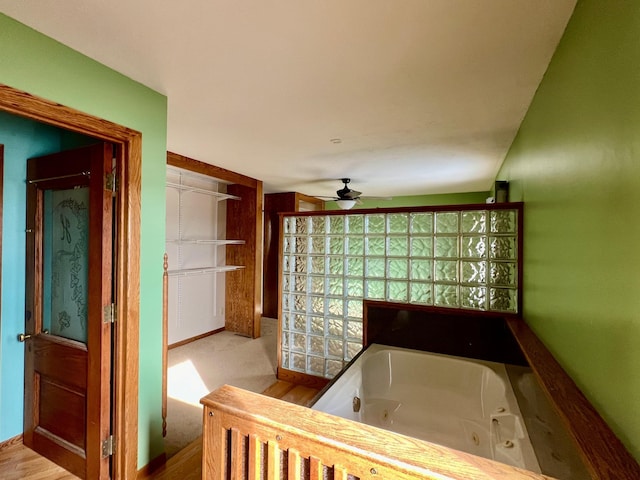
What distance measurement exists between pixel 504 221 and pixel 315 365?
2135mm

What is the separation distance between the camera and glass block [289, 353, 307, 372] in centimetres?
309

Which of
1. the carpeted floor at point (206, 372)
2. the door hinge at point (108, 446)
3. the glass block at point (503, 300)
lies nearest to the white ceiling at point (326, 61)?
the glass block at point (503, 300)

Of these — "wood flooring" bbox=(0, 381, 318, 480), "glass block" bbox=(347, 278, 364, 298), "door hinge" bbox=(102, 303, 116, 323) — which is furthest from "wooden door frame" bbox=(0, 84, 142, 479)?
"glass block" bbox=(347, 278, 364, 298)

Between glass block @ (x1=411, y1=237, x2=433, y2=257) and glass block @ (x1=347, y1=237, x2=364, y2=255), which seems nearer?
glass block @ (x1=411, y1=237, x2=433, y2=257)

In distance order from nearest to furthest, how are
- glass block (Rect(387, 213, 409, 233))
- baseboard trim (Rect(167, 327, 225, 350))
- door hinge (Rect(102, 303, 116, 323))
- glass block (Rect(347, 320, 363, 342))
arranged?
door hinge (Rect(102, 303, 116, 323))
glass block (Rect(387, 213, 409, 233))
glass block (Rect(347, 320, 363, 342))
baseboard trim (Rect(167, 327, 225, 350))

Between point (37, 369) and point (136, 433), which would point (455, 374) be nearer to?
point (136, 433)

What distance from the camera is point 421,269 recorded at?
8.20 feet

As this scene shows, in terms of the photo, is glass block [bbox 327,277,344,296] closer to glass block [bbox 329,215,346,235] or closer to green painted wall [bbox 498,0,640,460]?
glass block [bbox 329,215,346,235]

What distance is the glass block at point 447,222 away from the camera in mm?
2379

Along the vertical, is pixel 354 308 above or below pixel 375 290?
below

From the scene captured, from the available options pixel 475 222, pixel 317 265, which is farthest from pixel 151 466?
pixel 475 222

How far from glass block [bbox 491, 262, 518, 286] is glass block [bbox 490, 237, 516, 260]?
0.05 metres

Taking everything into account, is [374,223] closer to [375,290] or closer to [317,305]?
[375,290]

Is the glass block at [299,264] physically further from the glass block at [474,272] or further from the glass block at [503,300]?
the glass block at [503,300]
